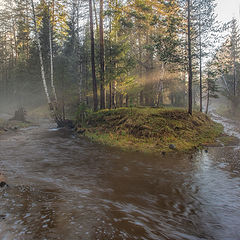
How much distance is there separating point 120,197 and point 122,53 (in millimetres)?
14301

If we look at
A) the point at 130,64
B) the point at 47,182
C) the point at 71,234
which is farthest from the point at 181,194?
the point at 130,64

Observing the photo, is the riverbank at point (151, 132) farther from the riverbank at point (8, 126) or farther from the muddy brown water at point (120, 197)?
the riverbank at point (8, 126)

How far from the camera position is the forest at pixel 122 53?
14734mm

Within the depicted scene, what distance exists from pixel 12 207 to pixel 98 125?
10.3 m

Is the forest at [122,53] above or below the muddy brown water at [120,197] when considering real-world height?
above

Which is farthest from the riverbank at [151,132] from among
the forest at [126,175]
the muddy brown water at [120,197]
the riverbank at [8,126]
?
the riverbank at [8,126]

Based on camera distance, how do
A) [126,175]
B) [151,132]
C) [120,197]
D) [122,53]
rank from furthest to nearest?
[122,53], [151,132], [126,175], [120,197]

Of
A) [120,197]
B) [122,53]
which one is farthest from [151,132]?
[122,53]

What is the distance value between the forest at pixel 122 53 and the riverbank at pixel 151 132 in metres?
1.99

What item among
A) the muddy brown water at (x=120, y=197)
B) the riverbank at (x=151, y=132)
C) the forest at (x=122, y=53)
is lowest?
the muddy brown water at (x=120, y=197)

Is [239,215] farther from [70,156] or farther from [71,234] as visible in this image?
[70,156]

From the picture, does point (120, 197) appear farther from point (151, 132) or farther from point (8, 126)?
point (8, 126)

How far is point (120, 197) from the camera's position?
493cm

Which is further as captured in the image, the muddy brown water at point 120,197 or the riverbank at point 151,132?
the riverbank at point 151,132
